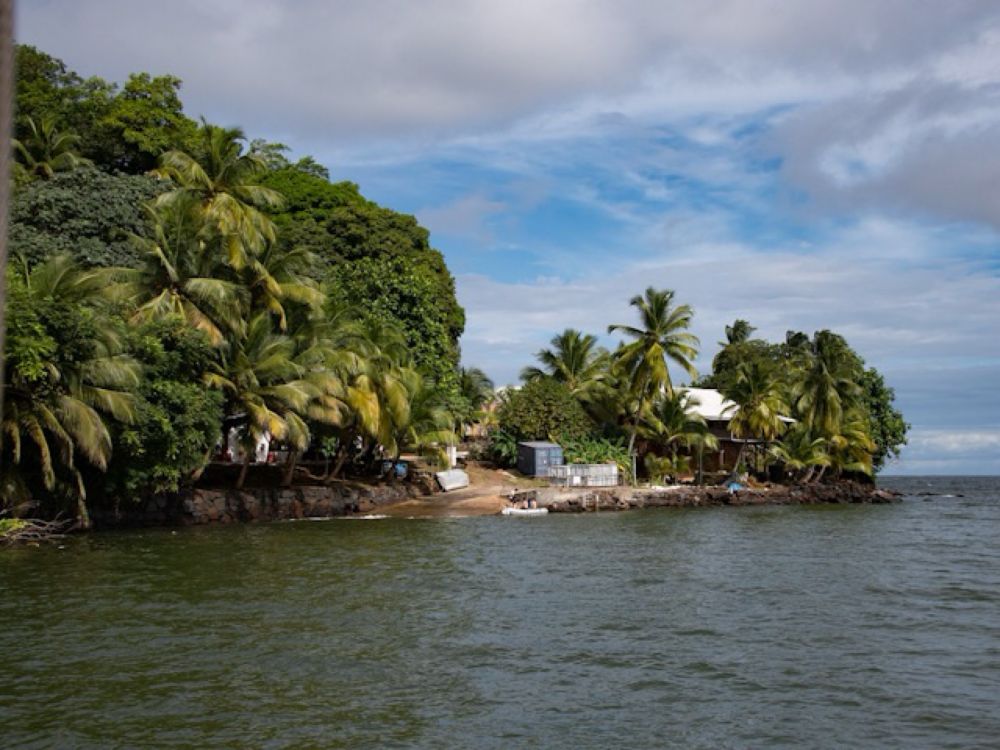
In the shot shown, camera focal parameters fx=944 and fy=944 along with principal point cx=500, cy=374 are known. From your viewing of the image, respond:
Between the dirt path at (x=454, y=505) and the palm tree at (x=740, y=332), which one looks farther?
the palm tree at (x=740, y=332)

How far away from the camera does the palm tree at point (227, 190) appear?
32.2m

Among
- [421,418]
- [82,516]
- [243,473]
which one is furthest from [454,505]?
[82,516]

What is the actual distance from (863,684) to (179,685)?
323 inches

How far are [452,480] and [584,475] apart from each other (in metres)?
6.63

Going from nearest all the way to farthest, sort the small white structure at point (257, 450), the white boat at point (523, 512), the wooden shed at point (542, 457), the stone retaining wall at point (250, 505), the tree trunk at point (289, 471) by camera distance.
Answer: the stone retaining wall at point (250, 505)
the tree trunk at point (289, 471)
the white boat at point (523, 512)
the small white structure at point (257, 450)
the wooden shed at point (542, 457)

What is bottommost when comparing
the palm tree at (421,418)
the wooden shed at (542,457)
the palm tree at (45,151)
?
the wooden shed at (542,457)

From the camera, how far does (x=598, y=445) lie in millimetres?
49000

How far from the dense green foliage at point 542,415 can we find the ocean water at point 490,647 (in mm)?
24264

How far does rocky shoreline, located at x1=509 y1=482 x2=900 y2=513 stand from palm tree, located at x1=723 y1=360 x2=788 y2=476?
3358 millimetres

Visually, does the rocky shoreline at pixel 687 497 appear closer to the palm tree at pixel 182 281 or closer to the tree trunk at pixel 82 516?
the palm tree at pixel 182 281

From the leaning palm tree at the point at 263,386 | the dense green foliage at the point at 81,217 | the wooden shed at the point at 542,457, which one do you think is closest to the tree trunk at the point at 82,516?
the leaning palm tree at the point at 263,386

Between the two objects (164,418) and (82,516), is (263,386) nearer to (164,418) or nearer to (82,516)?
(164,418)

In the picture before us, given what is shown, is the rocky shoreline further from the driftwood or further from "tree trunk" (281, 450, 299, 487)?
the driftwood

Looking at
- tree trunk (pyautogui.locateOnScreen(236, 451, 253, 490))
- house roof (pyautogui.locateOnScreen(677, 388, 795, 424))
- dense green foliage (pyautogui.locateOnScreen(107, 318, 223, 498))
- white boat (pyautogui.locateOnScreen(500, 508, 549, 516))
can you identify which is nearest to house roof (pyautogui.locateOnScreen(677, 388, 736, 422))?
house roof (pyautogui.locateOnScreen(677, 388, 795, 424))
